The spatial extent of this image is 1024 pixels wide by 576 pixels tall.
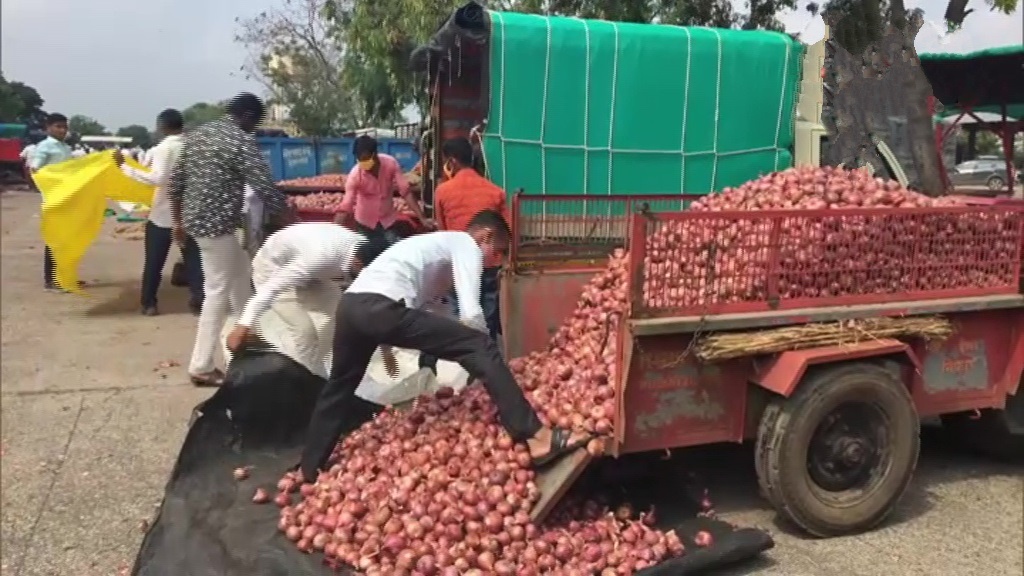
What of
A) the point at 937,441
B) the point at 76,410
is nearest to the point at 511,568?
the point at 937,441

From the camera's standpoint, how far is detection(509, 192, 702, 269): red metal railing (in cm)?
500

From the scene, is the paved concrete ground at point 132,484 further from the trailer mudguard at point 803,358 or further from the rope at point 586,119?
the rope at point 586,119

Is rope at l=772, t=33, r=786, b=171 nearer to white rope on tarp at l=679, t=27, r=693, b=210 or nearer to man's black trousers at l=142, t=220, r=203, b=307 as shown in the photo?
white rope on tarp at l=679, t=27, r=693, b=210

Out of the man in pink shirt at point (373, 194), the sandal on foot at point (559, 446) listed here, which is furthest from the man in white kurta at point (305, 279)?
the man in pink shirt at point (373, 194)

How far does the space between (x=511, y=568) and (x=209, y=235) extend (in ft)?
10.9

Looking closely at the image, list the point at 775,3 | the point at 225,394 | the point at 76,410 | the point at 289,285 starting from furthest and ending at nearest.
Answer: the point at 775,3
the point at 76,410
the point at 289,285
the point at 225,394

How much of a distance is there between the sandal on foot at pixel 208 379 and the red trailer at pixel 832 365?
→ 11.2ft

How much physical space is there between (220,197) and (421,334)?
2349 mm

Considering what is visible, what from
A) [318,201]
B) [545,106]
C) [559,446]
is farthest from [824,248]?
[318,201]

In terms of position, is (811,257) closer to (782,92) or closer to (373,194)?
(373,194)

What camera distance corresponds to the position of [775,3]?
6062mm

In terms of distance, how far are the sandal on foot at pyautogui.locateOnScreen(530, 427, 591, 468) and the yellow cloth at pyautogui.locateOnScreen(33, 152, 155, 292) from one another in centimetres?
597

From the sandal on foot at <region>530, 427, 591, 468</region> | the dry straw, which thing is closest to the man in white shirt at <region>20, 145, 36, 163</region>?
the sandal on foot at <region>530, 427, 591, 468</region>

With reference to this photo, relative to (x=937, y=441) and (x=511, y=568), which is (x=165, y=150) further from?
(x=937, y=441)
